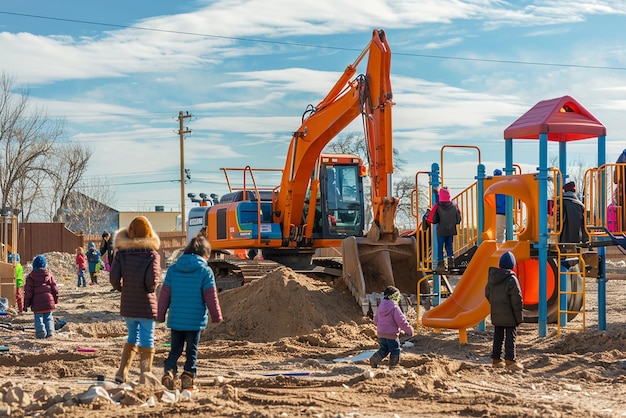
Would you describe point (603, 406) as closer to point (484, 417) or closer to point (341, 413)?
point (484, 417)

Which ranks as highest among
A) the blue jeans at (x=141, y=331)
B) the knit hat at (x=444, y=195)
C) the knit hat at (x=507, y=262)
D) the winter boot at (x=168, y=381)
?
the knit hat at (x=444, y=195)

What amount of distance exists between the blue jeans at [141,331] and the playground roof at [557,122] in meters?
7.48

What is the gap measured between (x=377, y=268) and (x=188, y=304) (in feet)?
27.9

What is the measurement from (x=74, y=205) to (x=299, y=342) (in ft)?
190

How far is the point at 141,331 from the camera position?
Result: 9797 mm

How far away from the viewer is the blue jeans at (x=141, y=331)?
977cm

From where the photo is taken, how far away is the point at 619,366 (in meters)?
11.5

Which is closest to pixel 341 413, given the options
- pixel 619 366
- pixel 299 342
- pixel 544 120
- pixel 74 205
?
pixel 619 366

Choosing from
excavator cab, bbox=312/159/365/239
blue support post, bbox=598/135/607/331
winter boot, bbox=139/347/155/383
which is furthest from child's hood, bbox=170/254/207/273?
excavator cab, bbox=312/159/365/239

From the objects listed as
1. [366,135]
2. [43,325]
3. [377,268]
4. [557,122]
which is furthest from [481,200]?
[43,325]

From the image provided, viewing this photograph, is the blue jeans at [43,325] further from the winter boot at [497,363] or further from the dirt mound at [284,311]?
the winter boot at [497,363]

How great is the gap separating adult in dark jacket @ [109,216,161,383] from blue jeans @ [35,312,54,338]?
6.09m

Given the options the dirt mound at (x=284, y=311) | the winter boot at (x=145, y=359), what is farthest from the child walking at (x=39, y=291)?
the winter boot at (x=145, y=359)

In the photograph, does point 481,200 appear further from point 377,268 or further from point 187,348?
point 187,348
